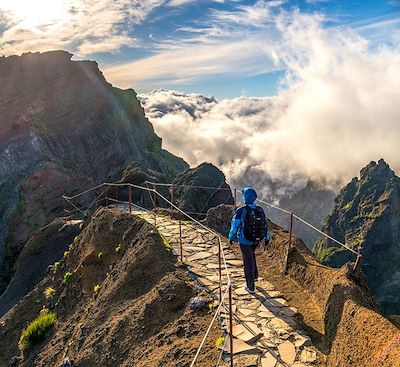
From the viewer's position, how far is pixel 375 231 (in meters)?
115

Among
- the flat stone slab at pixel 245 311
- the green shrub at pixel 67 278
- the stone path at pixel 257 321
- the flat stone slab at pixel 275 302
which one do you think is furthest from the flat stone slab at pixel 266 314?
the green shrub at pixel 67 278

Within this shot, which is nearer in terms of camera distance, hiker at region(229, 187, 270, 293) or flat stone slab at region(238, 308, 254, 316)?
flat stone slab at region(238, 308, 254, 316)

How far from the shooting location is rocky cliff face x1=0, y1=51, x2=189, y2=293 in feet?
183

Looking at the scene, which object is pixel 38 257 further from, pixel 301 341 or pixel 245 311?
pixel 301 341

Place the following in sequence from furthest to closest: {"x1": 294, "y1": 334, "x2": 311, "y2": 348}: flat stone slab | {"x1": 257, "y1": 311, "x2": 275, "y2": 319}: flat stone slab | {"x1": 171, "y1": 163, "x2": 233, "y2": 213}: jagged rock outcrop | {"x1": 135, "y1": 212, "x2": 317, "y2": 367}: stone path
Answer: {"x1": 171, "y1": 163, "x2": 233, "y2": 213}: jagged rock outcrop < {"x1": 257, "y1": 311, "x2": 275, "y2": 319}: flat stone slab < {"x1": 294, "y1": 334, "x2": 311, "y2": 348}: flat stone slab < {"x1": 135, "y1": 212, "x2": 317, "y2": 367}: stone path

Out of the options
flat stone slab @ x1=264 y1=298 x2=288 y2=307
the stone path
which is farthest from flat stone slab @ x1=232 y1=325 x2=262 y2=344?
flat stone slab @ x1=264 y1=298 x2=288 y2=307

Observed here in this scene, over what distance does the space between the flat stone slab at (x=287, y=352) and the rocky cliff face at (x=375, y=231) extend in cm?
9764

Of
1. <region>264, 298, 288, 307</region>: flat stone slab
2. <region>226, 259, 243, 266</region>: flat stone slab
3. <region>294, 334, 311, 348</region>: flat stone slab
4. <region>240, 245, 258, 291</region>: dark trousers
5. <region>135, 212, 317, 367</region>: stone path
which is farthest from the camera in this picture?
<region>226, 259, 243, 266</region>: flat stone slab

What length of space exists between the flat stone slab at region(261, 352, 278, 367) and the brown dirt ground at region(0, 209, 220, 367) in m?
0.93

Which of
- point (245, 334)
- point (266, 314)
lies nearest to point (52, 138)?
point (266, 314)

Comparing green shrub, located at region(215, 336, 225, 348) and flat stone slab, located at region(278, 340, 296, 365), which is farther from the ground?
green shrub, located at region(215, 336, 225, 348)

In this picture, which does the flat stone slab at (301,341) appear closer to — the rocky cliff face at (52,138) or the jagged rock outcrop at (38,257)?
the jagged rock outcrop at (38,257)

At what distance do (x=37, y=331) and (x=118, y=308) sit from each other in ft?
15.5

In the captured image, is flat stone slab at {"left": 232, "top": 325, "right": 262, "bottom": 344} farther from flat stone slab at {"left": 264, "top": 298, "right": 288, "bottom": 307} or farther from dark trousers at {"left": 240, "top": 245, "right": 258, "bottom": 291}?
dark trousers at {"left": 240, "top": 245, "right": 258, "bottom": 291}
